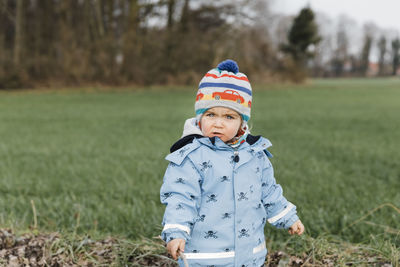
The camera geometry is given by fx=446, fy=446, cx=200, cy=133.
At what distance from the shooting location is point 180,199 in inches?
77.8

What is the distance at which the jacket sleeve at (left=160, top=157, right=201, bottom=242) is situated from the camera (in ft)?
6.26

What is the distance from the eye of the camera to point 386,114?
1384 cm

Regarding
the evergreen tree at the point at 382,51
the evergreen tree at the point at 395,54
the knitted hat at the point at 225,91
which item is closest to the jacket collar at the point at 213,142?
the knitted hat at the point at 225,91

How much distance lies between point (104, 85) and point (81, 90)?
2016mm

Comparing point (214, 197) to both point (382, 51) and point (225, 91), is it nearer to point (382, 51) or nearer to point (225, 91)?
point (225, 91)

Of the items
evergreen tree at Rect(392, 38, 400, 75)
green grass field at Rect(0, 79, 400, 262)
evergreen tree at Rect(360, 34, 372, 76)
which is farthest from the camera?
evergreen tree at Rect(360, 34, 372, 76)

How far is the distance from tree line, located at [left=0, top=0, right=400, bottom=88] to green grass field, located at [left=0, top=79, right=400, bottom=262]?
10.7m

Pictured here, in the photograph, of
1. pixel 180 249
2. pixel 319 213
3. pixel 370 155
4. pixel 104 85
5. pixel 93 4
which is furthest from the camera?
pixel 93 4

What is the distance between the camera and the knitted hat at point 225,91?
2047mm

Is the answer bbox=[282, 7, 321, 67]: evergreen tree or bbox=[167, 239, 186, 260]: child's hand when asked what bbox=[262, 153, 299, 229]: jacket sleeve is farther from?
bbox=[282, 7, 321, 67]: evergreen tree

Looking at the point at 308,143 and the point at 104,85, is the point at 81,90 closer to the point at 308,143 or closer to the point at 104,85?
the point at 104,85

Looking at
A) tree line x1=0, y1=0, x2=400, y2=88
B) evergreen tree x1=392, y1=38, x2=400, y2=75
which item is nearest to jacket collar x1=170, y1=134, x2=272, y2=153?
tree line x1=0, y1=0, x2=400, y2=88

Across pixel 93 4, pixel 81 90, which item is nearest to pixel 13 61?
pixel 81 90

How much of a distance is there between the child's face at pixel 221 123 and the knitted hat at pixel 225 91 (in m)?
0.03
